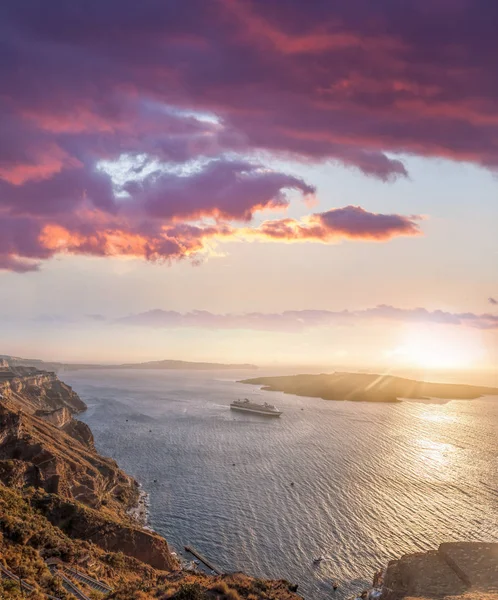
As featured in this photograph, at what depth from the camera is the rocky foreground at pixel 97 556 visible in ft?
90.1

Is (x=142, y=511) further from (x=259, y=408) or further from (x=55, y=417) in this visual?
(x=259, y=408)

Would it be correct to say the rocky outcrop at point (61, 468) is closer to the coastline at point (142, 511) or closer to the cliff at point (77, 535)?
the cliff at point (77, 535)

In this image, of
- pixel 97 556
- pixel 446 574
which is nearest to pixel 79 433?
pixel 97 556

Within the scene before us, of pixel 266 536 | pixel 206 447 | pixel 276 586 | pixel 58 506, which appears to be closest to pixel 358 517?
pixel 266 536

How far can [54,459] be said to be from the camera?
168 feet

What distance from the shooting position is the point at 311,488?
223ft

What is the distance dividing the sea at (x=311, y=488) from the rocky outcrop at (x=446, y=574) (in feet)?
16.5

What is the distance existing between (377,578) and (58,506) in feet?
115

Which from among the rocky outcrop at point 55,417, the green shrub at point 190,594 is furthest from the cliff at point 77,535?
the rocky outcrop at point 55,417

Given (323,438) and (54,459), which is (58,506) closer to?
(54,459)

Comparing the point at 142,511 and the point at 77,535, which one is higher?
the point at 77,535

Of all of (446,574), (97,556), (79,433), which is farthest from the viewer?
(79,433)

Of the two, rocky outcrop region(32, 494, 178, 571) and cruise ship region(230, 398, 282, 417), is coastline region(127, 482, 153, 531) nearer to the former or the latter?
rocky outcrop region(32, 494, 178, 571)

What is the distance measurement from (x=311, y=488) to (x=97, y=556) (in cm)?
4219
